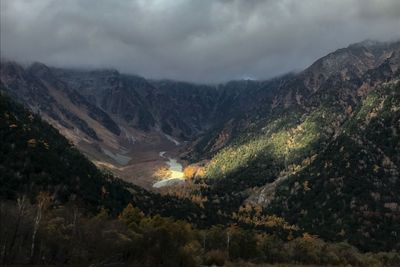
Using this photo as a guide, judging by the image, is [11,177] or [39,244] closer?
[39,244]

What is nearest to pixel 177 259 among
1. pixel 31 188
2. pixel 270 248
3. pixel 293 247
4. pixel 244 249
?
pixel 244 249

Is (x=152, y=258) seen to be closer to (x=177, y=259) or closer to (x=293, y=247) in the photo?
(x=177, y=259)

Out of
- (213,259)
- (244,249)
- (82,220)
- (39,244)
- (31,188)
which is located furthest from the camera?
(31,188)

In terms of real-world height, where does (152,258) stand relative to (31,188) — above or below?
below

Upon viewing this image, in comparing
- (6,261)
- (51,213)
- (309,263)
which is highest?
(51,213)

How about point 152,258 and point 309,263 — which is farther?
point 309,263

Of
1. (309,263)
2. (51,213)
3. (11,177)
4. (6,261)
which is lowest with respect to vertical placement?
(309,263)

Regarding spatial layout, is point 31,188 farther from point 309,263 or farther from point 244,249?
point 309,263

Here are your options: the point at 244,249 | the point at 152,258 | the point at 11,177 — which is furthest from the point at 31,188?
the point at 152,258

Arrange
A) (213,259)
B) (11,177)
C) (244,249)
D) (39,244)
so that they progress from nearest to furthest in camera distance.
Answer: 1. (39,244)
2. (213,259)
3. (244,249)
4. (11,177)
